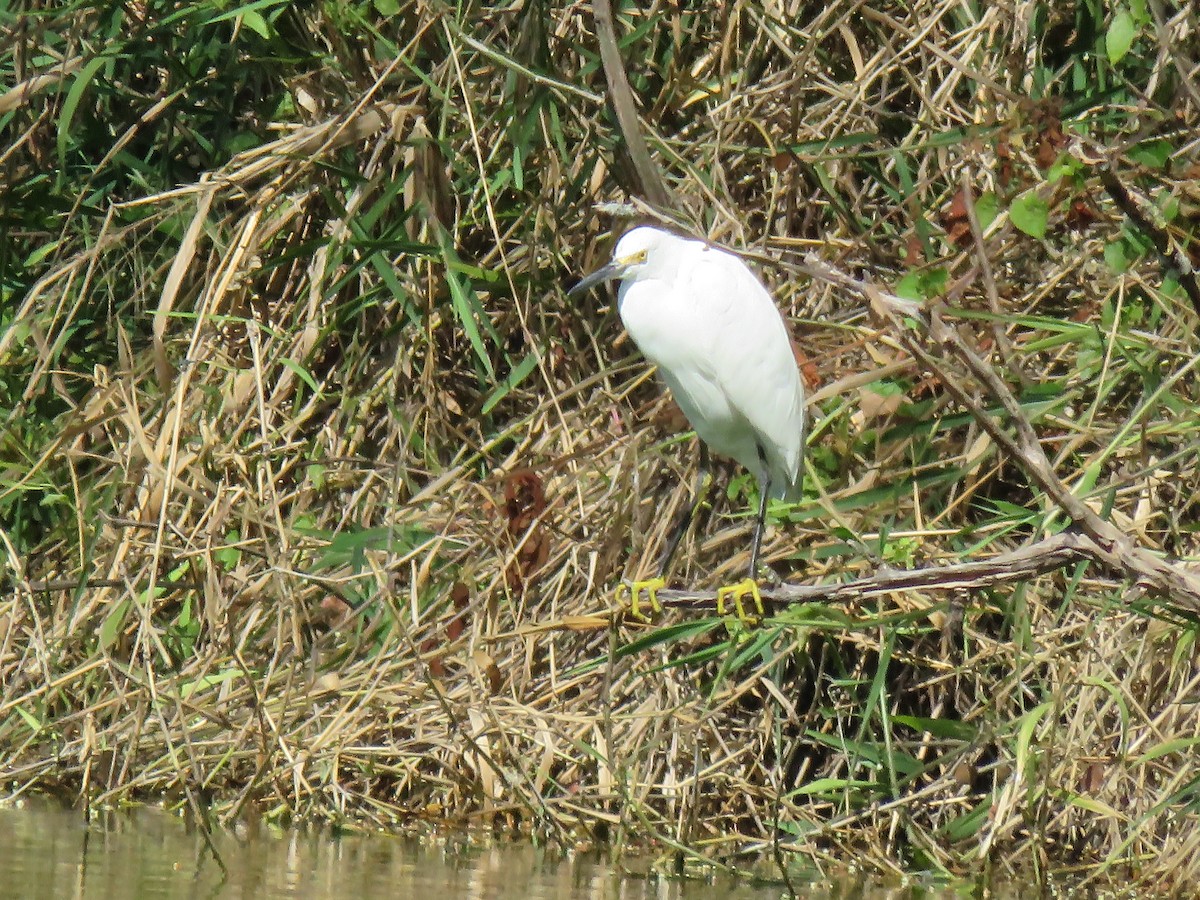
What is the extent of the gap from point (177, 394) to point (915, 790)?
5.57 feet

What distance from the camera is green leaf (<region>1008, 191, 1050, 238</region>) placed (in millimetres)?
2939

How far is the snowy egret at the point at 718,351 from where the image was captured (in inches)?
124

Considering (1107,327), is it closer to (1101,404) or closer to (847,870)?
(1101,404)

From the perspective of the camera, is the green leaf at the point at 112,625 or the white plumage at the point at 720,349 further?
the green leaf at the point at 112,625

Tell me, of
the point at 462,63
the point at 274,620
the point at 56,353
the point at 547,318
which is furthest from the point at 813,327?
the point at 56,353

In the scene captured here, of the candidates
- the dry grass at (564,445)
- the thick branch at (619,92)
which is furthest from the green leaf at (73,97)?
the thick branch at (619,92)

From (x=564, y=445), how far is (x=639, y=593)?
0.51 metres

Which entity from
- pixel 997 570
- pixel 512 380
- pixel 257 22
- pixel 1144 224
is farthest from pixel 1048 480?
pixel 257 22

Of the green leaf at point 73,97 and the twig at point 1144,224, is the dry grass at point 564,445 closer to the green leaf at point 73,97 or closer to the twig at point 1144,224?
the green leaf at point 73,97

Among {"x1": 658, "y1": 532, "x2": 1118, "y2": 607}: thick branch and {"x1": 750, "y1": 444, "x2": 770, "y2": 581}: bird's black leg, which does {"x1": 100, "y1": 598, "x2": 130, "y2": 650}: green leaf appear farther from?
{"x1": 658, "y1": 532, "x2": 1118, "y2": 607}: thick branch

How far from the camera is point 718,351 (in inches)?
127

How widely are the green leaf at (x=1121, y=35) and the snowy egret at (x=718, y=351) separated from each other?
0.80 m

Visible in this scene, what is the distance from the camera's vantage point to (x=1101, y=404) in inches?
132

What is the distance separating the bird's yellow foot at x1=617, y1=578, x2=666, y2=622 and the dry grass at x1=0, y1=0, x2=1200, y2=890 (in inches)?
4.6
